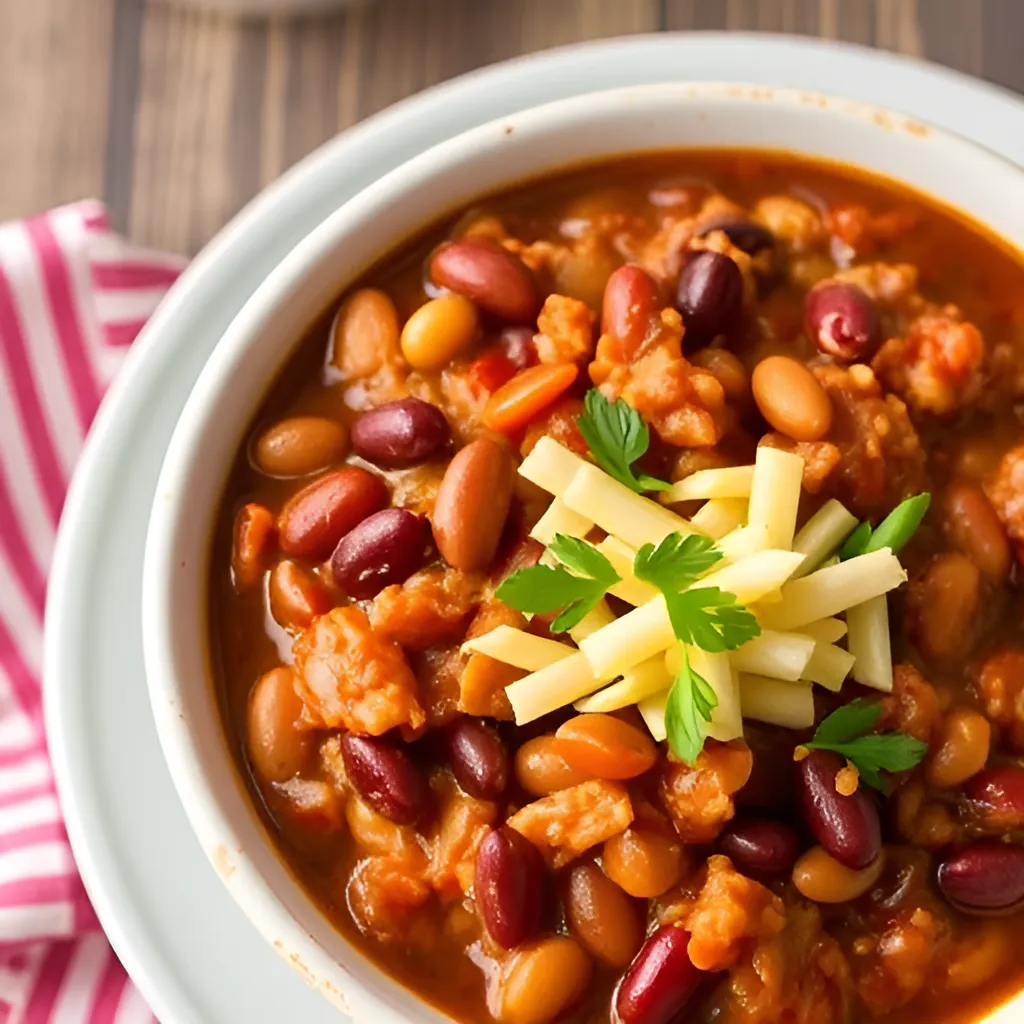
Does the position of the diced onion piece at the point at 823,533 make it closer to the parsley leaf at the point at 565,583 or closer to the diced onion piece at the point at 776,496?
the diced onion piece at the point at 776,496

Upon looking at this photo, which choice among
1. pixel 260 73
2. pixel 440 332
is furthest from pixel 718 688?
pixel 260 73

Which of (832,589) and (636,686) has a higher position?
(832,589)

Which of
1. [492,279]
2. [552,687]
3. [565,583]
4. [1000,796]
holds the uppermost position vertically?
[492,279]

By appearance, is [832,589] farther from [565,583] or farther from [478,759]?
[478,759]

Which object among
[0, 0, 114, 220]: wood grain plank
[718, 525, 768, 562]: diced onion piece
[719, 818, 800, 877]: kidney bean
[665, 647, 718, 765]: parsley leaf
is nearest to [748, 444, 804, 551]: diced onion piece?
[718, 525, 768, 562]: diced onion piece

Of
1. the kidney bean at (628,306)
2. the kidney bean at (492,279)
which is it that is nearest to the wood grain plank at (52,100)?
the kidney bean at (492,279)

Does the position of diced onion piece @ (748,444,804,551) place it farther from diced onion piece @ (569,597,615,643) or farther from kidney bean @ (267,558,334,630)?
kidney bean @ (267,558,334,630)

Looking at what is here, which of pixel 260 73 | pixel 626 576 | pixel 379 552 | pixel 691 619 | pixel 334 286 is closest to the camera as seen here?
pixel 691 619
